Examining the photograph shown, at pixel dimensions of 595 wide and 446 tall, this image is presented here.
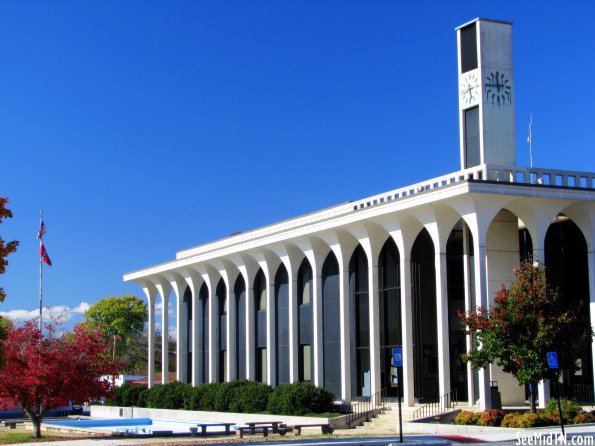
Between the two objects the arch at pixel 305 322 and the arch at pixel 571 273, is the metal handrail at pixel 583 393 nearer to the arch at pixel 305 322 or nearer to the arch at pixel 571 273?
the arch at pixel 571 273

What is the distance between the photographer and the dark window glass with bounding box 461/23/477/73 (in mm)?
41250

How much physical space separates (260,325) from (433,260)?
16195mm

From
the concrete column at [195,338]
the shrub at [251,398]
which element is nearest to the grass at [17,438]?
the shrub at [251,398]

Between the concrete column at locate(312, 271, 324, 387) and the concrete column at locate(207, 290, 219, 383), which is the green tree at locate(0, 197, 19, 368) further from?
the concrete column at locate(207, 290, 219, 383)

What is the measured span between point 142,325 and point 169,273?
45.9 metres

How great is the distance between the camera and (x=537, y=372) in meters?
32.0

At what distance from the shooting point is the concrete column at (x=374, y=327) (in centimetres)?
4256

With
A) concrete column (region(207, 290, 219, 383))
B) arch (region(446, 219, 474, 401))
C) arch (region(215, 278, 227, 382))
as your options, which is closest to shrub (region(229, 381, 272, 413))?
arch (region(446, 219, 474, 401))

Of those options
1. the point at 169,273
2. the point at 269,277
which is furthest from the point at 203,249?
the point at 269,277

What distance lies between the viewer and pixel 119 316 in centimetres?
10706

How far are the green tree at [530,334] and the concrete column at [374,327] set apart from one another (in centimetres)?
968

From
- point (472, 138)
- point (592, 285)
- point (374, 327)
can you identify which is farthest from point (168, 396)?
point (592, 285)

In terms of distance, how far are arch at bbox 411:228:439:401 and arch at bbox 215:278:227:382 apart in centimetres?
2108

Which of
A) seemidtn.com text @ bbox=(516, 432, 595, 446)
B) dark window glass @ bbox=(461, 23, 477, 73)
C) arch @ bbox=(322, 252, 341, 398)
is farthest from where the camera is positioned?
arch @ bbox=(322, 252, 341, 398)
